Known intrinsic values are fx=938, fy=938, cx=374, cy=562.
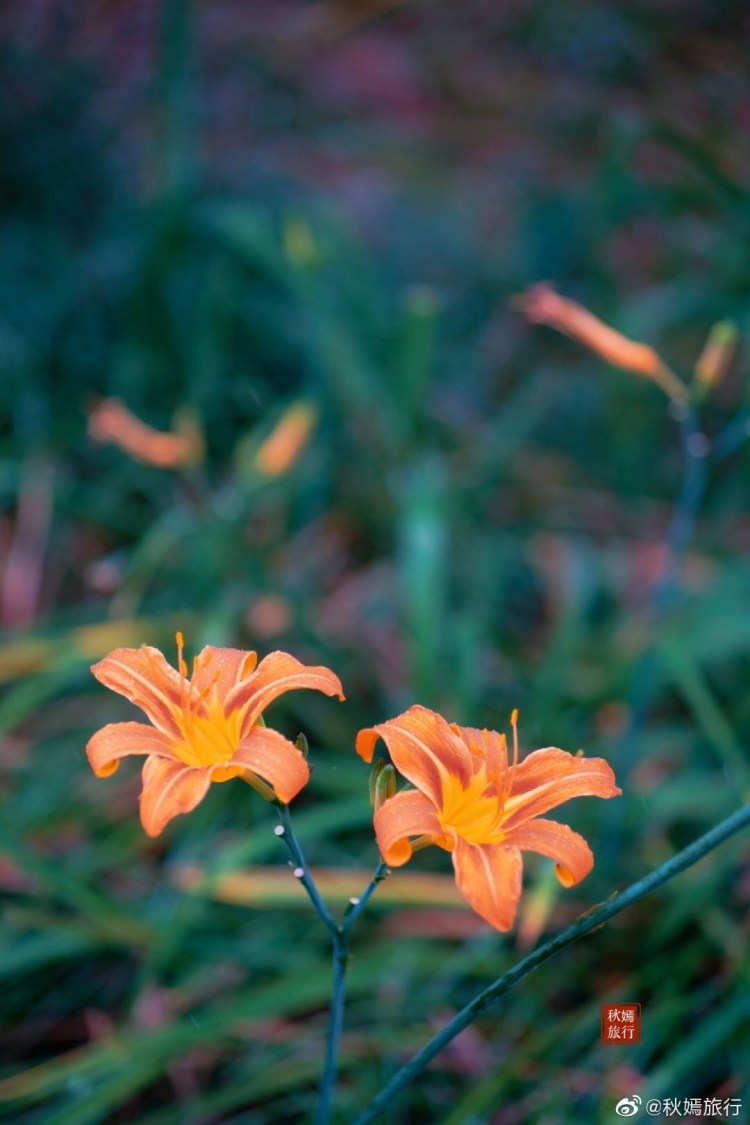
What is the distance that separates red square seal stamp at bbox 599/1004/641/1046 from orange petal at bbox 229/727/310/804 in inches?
32.2

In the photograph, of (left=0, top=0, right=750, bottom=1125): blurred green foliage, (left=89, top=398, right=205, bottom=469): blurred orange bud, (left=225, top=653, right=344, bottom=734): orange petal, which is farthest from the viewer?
(left=89, top=398, right=205, bottom=469): blurred orange bud

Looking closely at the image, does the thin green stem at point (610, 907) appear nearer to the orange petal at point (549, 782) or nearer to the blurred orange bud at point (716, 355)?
the orange petal at point (549, 782)

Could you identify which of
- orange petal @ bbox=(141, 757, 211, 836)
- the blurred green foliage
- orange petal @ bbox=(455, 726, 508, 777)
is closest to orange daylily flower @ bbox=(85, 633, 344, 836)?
orange petal @ bbox=(141, 757, 211, 836)

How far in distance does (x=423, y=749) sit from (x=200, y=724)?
184 millimetres

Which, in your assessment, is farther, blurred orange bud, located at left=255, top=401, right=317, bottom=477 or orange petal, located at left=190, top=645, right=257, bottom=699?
blurred orange bud, located at left=255, top=401, right=317, bottom=477

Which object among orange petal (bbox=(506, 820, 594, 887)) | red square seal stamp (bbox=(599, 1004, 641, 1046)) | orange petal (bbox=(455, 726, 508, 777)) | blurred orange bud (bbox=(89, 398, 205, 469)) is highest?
orange petal (bbox=(455, 726, 508, 777))

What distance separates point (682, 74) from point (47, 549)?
3.35 m

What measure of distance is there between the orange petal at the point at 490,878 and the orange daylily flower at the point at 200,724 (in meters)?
0.13

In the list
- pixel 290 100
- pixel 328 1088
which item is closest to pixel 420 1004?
pixel 328 1088

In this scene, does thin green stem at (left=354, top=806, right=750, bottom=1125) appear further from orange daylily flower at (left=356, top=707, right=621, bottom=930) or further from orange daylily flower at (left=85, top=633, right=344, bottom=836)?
orange daylily flower at (left=85, top=633, right=344, bottom=836)

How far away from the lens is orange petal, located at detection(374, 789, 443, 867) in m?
0.61

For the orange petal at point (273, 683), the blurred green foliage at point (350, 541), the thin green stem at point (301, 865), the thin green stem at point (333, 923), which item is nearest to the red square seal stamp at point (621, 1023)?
the blurred green foliage at point (350, 541)

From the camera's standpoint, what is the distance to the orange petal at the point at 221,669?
77 centimetres

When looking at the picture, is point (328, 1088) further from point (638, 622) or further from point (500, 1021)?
point (638, 622)
